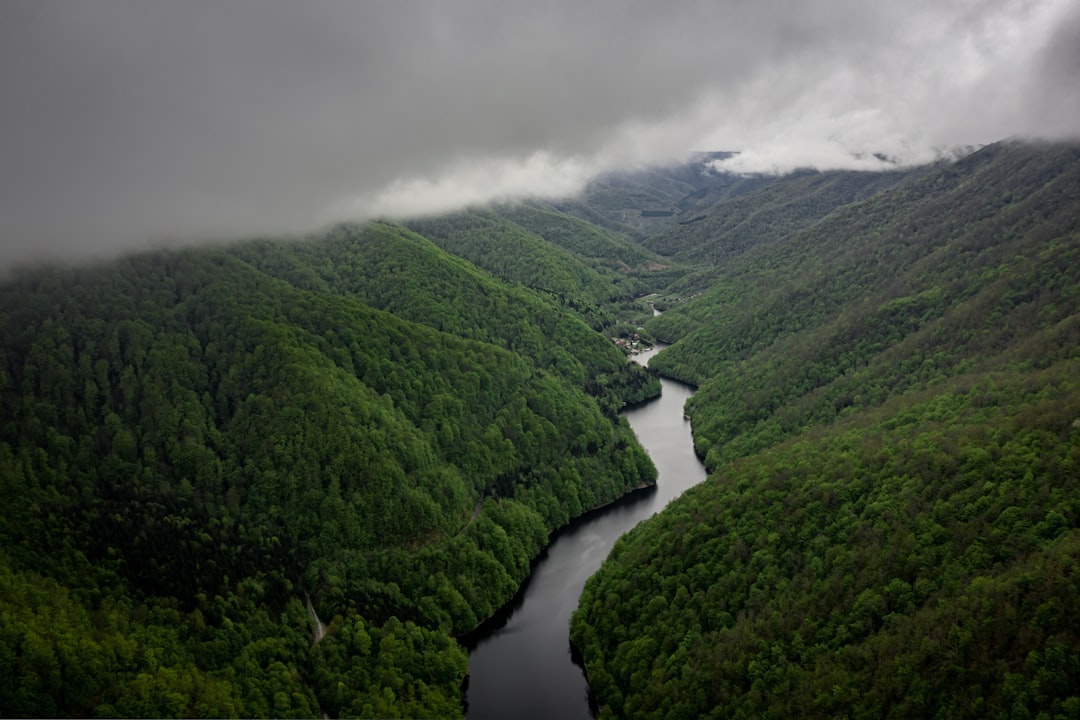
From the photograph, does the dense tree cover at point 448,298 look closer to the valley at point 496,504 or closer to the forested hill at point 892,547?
the valley at point 496,504

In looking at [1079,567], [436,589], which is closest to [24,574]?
[436,589]

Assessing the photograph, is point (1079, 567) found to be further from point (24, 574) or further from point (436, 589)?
point (24, 574)

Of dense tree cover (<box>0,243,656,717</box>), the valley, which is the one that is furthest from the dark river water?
dense tree cover (<box>0,243,656,717</box>)

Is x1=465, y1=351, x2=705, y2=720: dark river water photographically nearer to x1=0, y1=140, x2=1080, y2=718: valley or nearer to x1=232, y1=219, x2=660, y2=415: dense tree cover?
x1=0, y1=140, x2=1080, y2=718: valley

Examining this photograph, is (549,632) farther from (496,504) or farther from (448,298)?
(448,298)

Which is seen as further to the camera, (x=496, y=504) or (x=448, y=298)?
(x=448, y=298)

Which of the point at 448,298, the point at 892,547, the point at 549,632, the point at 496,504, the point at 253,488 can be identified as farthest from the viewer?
the point at 448,298

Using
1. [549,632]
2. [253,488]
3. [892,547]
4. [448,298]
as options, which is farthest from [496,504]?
[448,298]
